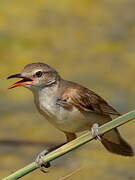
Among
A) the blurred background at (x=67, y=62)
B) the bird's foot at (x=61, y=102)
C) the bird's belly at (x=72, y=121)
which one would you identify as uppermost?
the blurred background at (x=67, y=62)

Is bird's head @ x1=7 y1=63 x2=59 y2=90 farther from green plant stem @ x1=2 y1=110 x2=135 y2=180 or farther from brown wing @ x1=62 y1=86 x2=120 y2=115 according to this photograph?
green plant stem @ x1=2 y1=110 x2=135 y2=180

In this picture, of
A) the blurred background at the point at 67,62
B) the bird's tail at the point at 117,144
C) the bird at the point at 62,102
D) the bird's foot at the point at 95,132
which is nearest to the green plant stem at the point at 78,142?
the bird's foot at the point at 95,132

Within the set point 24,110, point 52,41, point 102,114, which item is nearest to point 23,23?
point 52,41

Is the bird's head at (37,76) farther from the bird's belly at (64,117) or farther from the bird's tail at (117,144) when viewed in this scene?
the bird's tail at (117,144)

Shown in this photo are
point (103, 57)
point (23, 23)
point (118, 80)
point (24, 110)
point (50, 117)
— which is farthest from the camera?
point (23, 23)

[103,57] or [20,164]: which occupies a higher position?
[103,57]

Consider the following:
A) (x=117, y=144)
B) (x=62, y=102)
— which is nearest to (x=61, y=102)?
(x=62, y=102)

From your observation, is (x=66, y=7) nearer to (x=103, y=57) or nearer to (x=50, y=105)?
(x=103, y=57)
